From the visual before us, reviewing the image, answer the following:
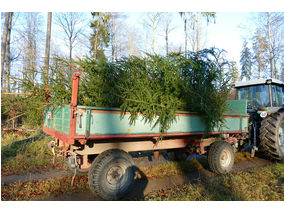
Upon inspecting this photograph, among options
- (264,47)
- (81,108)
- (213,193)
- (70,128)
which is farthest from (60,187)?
(264,47)

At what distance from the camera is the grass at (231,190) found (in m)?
3.08

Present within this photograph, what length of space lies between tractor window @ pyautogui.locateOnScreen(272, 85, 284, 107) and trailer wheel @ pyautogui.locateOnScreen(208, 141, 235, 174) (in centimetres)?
256

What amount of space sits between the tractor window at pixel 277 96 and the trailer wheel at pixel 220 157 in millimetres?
2558

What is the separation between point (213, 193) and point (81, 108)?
2675 mm

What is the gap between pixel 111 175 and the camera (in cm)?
315

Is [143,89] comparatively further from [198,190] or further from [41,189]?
[41,189]

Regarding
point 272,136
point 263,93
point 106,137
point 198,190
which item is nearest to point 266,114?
point 272,136

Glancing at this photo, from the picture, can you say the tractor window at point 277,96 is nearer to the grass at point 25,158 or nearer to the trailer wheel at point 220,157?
the trailer wheel at point 220,157

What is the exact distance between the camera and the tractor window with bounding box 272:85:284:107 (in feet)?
19.2

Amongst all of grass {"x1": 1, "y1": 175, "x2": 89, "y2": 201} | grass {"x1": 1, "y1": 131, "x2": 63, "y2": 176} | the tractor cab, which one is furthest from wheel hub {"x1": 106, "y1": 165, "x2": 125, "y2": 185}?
the tractor cab

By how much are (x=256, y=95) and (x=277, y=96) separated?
2.03 ft

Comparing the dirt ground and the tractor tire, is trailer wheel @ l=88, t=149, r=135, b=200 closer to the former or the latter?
the dirt ground

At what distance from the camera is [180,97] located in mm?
3936

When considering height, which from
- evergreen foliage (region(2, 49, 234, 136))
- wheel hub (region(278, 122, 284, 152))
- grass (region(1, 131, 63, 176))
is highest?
evergreen foliage (region(2, 49, 234, 136))
